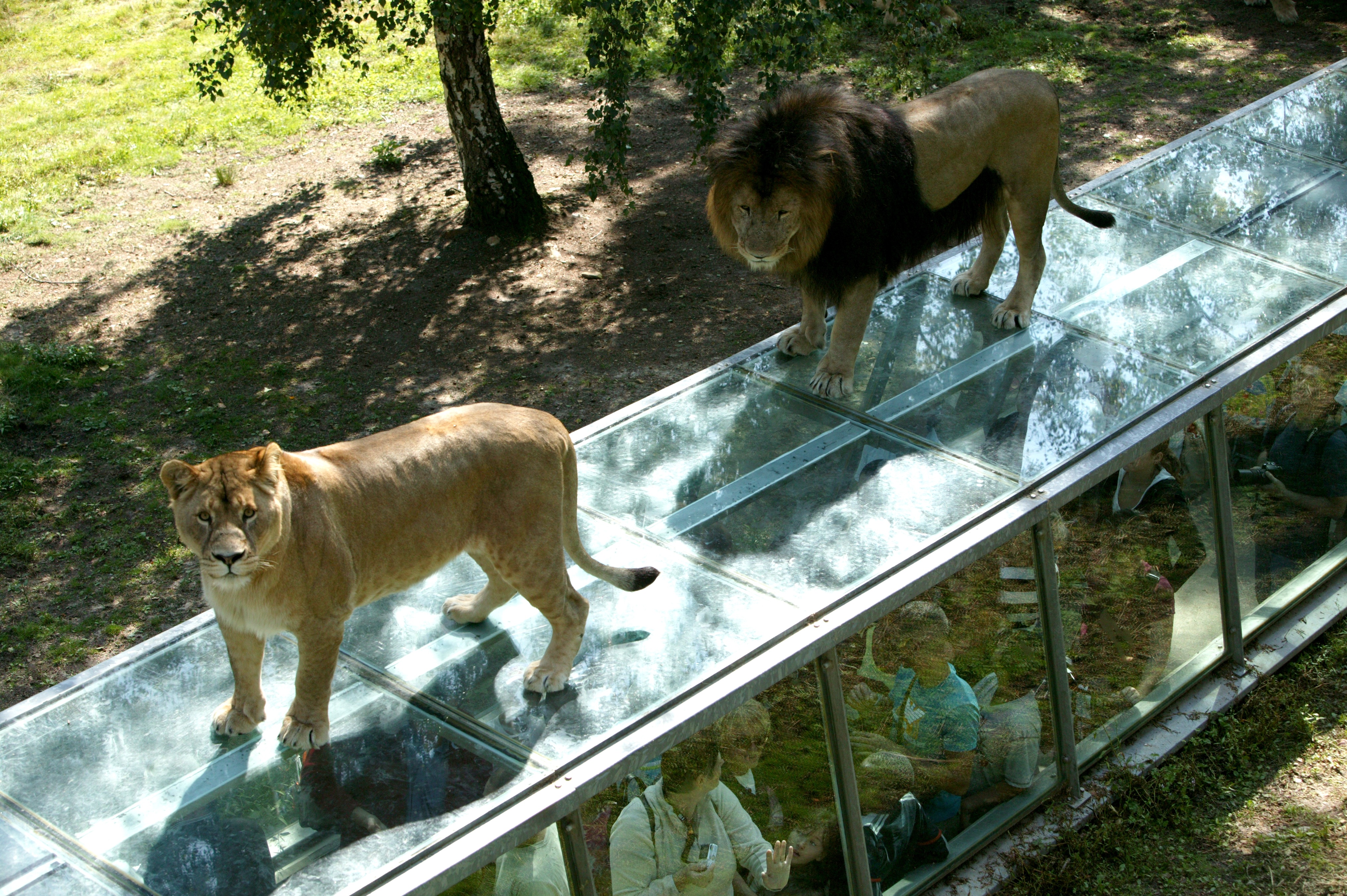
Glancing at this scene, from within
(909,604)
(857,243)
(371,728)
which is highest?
(857,243)

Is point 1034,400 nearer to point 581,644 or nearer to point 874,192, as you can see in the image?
point 874,192

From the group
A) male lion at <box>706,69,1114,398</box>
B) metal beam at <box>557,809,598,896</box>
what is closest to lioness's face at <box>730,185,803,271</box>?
male lion at <box>706,69,1114,398</box>

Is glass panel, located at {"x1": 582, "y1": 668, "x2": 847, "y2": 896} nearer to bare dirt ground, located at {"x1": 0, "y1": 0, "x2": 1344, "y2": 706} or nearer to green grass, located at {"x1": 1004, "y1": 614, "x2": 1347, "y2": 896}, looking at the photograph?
green grass, located at {"x1": 1004, "y1": 614, "x2": 1347, "y2": 896}

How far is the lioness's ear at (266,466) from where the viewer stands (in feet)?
11.4

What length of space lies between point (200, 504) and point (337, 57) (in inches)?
497

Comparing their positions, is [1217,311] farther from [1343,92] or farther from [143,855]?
[143,855]

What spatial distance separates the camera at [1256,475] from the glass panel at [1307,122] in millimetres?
2561

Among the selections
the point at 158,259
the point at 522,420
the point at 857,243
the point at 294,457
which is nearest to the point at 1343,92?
the point at 857,243

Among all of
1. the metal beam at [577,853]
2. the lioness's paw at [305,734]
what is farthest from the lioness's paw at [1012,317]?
the lioness's paw at [305,734]

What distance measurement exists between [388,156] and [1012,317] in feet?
26.0

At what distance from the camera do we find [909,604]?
185 inches

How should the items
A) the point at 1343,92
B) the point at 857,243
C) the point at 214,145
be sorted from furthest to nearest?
the point at 214,145, the point at 1343,92, the point at 857,243

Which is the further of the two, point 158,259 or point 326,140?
point 326,140

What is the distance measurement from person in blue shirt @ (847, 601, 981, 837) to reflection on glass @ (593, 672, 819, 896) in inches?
11.0
